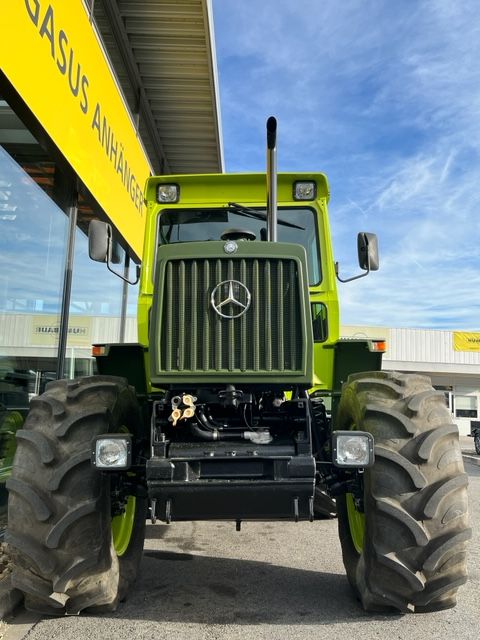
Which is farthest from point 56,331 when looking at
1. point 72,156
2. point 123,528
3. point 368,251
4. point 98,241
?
point 368,251

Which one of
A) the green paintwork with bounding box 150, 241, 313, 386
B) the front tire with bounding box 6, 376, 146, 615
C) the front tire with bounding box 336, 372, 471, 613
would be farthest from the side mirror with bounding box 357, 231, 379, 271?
the front tire with bounding box 6, 376, 146, 615

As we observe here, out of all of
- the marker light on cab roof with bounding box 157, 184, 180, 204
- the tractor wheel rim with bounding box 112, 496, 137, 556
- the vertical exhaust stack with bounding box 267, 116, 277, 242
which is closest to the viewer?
the vertical exhaust stack with bounding box 267, 116, 277, 242

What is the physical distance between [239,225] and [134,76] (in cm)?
632

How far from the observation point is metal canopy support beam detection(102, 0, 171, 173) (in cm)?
841

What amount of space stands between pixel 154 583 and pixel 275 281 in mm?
2321

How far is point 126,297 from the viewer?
32.1 feet

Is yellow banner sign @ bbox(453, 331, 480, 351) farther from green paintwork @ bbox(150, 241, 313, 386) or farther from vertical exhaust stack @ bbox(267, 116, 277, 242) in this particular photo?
green paintwork @ bbox(150, 241, 313, 386)

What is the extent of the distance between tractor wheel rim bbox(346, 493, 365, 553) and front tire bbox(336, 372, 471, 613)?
20.6 inches

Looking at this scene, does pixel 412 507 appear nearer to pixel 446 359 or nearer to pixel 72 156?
pixel 72 156

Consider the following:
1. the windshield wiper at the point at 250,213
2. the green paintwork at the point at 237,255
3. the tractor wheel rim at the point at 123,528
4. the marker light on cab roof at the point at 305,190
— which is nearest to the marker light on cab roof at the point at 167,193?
the green paintwork at the point at 237,255

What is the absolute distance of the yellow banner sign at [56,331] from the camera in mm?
6152

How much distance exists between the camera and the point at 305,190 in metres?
4.84

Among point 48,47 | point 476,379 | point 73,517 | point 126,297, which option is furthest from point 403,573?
point 476,379

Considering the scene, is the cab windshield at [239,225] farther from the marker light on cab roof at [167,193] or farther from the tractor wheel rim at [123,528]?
the tractor wheel rim at [123,528]
